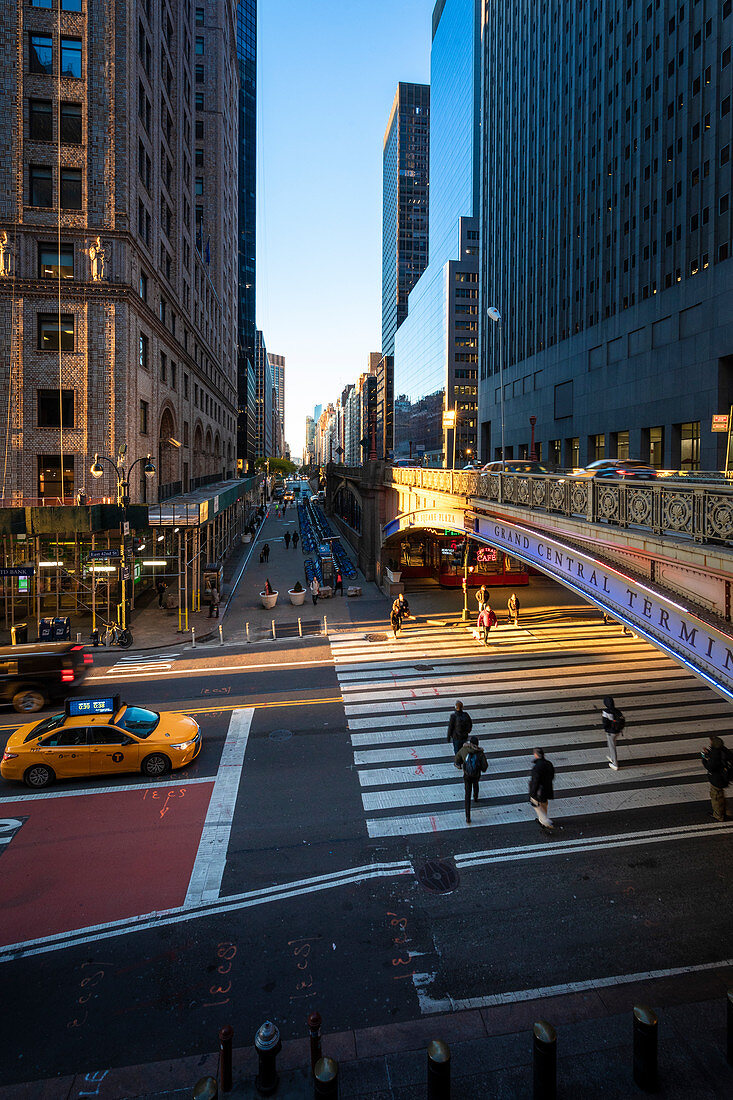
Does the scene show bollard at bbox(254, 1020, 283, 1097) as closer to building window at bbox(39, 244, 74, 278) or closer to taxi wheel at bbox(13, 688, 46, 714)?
taxi wheel at bbox(13, 688, 46, 714)

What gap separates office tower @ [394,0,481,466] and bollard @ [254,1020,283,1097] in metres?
84.5

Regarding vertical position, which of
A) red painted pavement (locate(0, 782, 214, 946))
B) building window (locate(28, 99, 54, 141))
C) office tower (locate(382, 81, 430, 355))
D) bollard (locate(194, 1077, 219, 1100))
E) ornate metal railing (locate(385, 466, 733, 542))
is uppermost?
office tower (locate(382, 81, 430, 355))

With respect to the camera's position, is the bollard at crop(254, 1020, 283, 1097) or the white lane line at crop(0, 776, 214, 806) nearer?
the bollard at crop(254, 1020, 283, 1097)

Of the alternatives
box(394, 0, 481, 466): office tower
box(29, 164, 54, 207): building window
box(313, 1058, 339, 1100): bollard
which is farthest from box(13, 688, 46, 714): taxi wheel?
box(394, 0, 481, 466): office tower

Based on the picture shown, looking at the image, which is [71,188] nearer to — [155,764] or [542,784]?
[155,764]

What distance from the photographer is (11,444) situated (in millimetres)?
25922

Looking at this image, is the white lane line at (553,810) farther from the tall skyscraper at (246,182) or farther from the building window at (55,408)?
the tall skyscraper at (246,182)

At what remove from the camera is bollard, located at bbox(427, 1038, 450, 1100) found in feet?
16.1

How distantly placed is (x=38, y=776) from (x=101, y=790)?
131 centimetres

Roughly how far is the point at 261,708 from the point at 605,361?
36.5 m

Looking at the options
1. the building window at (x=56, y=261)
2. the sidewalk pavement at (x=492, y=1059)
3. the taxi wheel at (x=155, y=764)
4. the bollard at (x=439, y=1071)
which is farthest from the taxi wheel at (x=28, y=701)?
the building window at (x=56, y=261)

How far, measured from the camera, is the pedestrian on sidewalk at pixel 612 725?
11.8 meters

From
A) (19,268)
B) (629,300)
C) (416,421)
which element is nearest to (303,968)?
(19,268)

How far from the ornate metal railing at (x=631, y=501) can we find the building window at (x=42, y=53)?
93.2 ft
